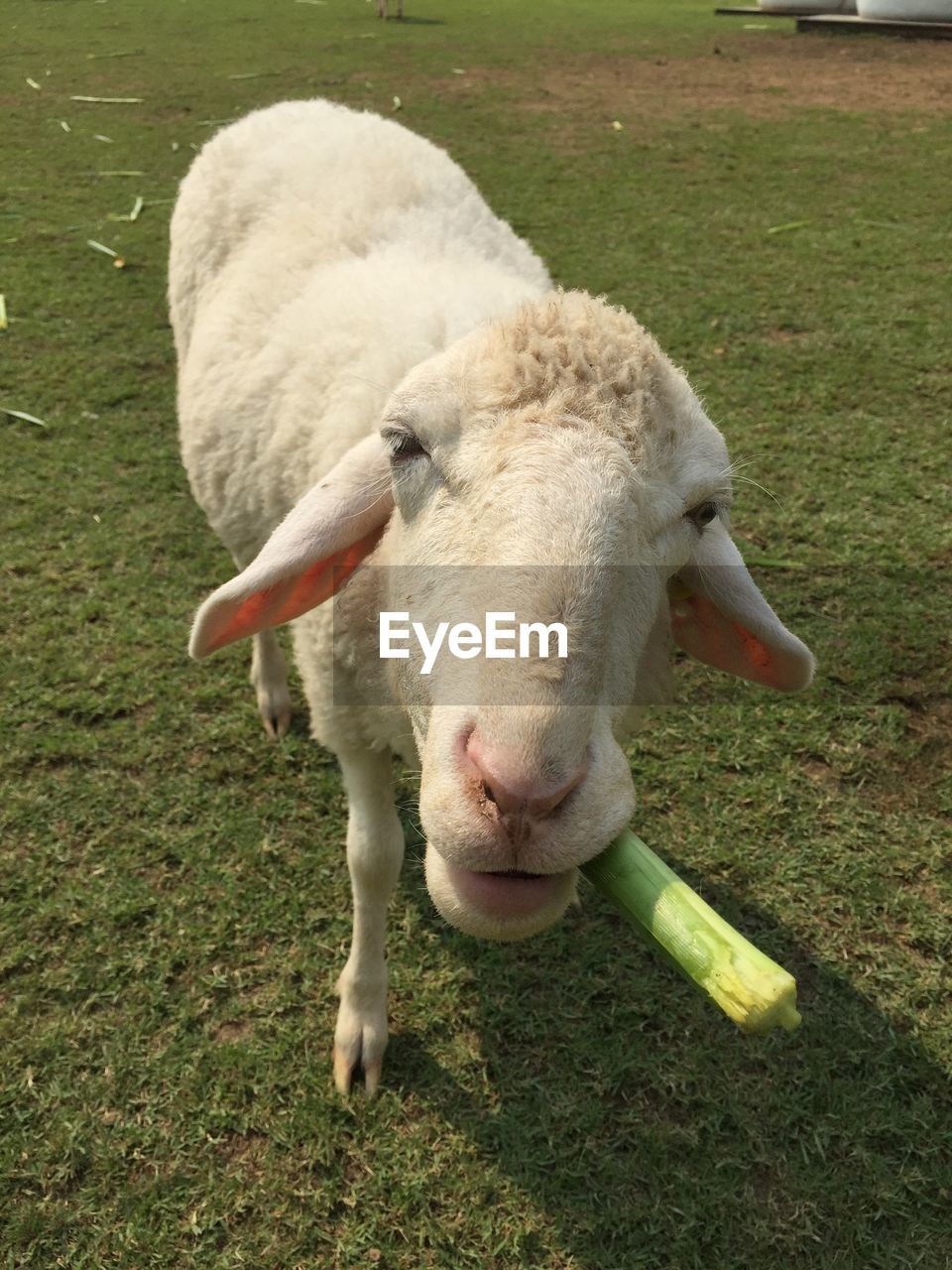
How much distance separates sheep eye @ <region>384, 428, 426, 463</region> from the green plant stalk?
2.79ft

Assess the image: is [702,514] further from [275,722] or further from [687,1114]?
[275,722]

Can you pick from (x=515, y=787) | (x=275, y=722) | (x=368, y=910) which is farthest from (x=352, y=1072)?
(x=515, y=787)

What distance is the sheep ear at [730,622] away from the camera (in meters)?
2.03

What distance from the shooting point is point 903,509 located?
4.67 m

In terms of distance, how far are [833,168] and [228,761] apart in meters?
9.76

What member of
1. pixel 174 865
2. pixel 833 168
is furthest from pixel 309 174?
pixel 833 168

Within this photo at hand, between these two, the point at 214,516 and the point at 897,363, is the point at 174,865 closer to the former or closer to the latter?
the point at 214,516

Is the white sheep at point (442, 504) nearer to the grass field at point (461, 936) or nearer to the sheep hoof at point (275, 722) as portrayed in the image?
the grass field at point (461, 936)

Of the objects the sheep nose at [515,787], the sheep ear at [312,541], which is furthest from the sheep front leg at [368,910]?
the sheep nose at [515,787]

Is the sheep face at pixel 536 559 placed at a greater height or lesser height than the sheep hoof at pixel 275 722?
greater

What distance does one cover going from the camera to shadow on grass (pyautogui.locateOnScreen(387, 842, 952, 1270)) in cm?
231

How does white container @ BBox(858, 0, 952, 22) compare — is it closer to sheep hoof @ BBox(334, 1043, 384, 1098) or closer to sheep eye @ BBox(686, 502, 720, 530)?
sheep eye @ BBox(686, 502, 720, 530)

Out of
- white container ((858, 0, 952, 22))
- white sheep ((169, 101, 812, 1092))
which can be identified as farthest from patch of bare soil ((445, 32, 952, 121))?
white sheep ((169, 101, 812, 1092))

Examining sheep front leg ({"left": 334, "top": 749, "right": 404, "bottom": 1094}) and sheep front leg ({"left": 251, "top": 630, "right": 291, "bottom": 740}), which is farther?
sheep front leg ({"left": 251, "top": 630, "right": 291, "bottom": 740})
